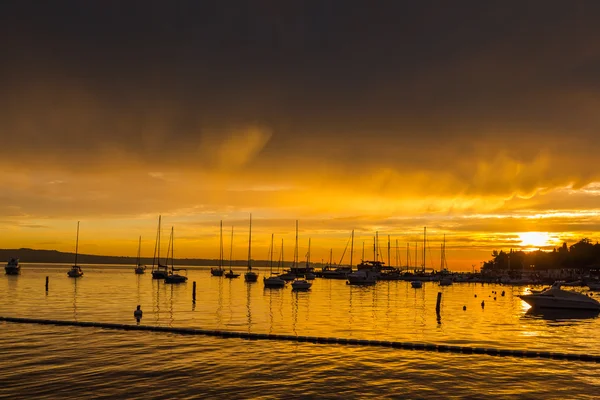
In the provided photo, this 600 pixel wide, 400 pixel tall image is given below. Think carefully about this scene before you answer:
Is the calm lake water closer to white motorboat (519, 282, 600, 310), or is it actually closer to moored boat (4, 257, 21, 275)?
white motorboat (519, 282, 600, 310)

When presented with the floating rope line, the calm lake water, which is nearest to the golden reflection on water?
the calm lake water

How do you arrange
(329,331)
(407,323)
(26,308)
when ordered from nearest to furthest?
1. (329,331)
2. (407,323)
3. (26,308)

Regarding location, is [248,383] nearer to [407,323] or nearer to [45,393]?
[45,393]

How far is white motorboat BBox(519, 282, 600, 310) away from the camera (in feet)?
229

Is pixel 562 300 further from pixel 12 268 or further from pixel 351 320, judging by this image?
pixel 12 268

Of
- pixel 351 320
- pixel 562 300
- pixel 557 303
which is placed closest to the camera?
pixel 351 320

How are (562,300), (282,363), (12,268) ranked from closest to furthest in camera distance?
1. (282,363)
2. (562,300)
3. (12,268)

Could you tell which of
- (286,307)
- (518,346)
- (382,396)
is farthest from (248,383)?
(286,307)

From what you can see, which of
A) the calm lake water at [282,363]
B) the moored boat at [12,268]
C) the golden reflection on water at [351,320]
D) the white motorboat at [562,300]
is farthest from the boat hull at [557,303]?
the moored boat at [12,268]

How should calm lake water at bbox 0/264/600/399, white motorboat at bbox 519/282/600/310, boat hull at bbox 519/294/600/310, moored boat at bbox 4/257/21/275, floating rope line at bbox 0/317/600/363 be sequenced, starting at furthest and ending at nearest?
moored boat at bbox 4/257/21/275
white motorboat at bbox 519/282/600/310
boat hull at bbox 519/294/600/310
floating rope line at bbox 0/317/600/363
calm lake water at bbox 0/264/600/399

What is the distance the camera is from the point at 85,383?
2627cm

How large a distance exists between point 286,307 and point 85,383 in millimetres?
45758

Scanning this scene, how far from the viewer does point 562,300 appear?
71.2 metres

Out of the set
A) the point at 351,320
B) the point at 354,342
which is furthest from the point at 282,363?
the point at 351,320
